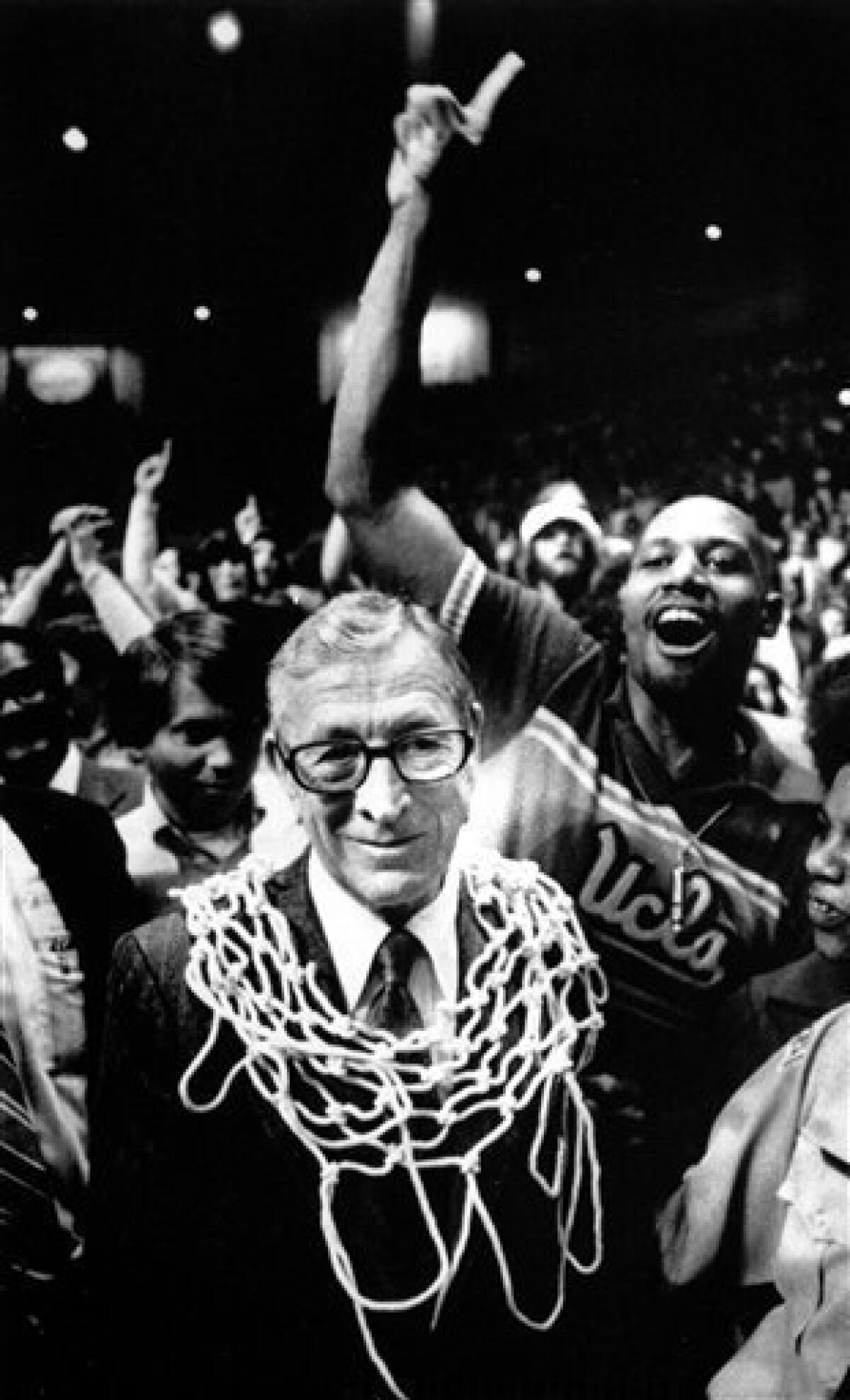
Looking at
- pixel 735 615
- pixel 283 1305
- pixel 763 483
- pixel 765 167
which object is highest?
pixel 765 167

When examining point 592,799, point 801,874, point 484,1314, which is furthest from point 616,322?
point 484,1314

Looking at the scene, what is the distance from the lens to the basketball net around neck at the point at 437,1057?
1.91 metres

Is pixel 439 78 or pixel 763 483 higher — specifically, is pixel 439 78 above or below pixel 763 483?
above

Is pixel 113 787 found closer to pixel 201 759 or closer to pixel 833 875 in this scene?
pixel 201 759

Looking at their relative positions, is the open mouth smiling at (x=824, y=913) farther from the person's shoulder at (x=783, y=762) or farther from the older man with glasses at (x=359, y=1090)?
the older man with glasses at (x=359, y=1090)

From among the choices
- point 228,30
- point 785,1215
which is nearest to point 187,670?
point 228,30

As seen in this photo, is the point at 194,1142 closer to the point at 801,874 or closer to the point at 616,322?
the point at 801,874

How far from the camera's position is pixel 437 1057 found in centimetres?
193

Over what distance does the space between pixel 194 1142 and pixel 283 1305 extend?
217mm

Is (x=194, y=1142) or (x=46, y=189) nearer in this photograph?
(x=194, y=1142)

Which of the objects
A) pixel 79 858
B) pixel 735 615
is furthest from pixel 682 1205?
pixel 79 858

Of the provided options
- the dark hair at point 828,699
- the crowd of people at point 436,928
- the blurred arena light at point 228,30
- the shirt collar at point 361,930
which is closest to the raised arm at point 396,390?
the crowd of people at point 436,928

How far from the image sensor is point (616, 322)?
2.03 m

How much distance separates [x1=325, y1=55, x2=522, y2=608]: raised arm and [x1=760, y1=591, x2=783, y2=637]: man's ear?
1.22 ft
